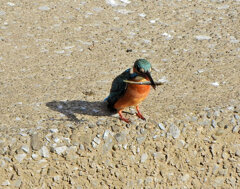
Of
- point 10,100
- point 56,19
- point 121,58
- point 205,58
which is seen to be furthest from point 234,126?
point 56,19

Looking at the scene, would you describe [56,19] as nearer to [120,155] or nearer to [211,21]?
[211,21]

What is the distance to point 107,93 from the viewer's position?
494 cm

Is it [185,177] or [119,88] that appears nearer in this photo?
[119,88]

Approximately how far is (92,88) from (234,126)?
152 centimetres

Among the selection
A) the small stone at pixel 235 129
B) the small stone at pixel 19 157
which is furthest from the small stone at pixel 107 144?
the small stone at pixel 235 129

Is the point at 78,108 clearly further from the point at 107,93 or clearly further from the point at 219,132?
the point at 219,132

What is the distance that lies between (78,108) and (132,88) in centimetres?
76

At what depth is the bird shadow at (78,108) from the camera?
447cm

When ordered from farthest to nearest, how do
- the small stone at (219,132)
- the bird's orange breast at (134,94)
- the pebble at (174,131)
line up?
the small stone at (219,132) → the pebble at (174,131) → the bird's orange breast at (134,94)

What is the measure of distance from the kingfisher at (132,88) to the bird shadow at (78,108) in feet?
0.73

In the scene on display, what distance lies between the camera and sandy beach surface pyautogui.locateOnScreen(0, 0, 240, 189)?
4086 millimetres

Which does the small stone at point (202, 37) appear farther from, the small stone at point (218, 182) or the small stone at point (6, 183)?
the small stone at point (6, 183)

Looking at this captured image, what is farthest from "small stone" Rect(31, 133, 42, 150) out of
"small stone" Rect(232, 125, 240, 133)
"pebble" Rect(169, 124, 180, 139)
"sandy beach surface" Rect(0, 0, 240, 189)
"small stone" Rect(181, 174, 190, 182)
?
"small stone" Rect(232, 125, 240, 133)

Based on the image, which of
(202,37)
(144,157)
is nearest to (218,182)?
(144,157)
